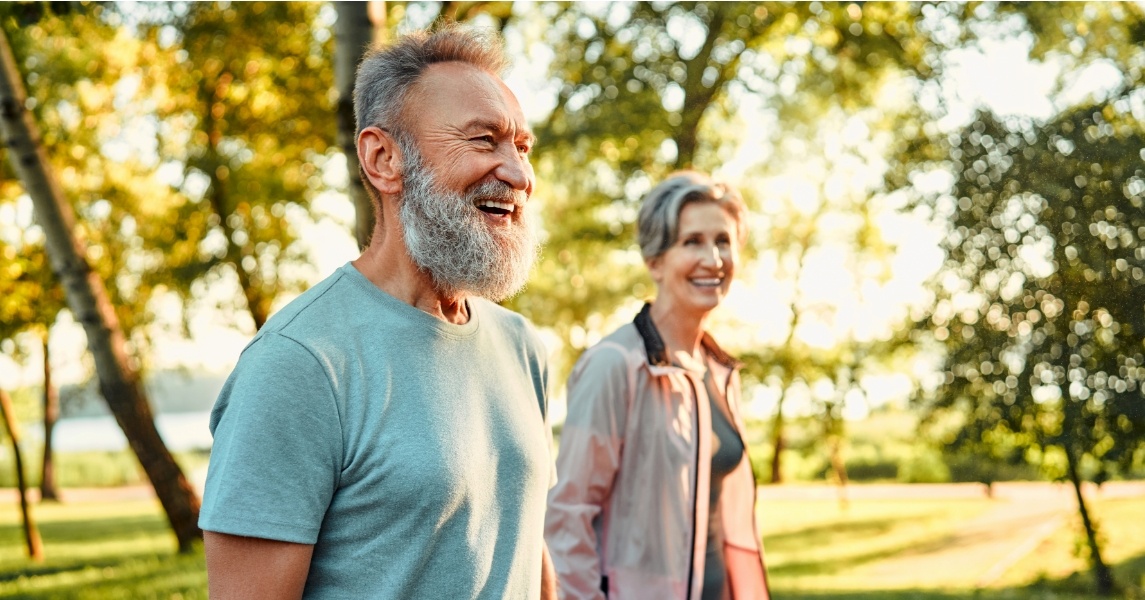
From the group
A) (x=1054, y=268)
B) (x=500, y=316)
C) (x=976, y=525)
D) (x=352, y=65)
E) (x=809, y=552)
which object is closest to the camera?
(x=500, y=316)

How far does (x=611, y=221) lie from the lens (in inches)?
599

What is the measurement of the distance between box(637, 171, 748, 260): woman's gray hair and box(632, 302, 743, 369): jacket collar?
0.80 ft

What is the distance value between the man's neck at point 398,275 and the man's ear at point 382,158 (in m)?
0.10

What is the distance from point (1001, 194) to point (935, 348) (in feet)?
5.50

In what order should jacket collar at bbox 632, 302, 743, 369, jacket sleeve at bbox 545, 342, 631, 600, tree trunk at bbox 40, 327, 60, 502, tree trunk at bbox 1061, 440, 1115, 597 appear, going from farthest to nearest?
tree trunk at bbox 40, 327, 60, 502 < tree trunk at bbox 1061, 440, 1115, 597 < jacket collar at bbox 632, 302, 743, 369 < jacket sleeve at bbox 545, 342, 631, 600

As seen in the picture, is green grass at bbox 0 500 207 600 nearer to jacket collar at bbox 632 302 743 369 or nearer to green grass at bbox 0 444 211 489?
jacket collar at bbox 632 302 743 369

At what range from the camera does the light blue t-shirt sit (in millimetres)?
1617

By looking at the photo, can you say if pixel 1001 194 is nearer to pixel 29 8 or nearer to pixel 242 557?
pixel 29 8

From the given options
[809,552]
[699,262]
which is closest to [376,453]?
[699,262]

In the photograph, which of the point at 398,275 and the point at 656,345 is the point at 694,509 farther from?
the point at 398,275

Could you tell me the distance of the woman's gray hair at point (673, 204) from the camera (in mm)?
3566

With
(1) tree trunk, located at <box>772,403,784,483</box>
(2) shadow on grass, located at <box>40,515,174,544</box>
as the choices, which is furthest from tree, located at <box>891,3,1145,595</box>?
(2) shadow on grass, located at <box>40,515,174,544</box>

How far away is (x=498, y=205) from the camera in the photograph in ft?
6.96

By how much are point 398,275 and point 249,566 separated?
65cm
